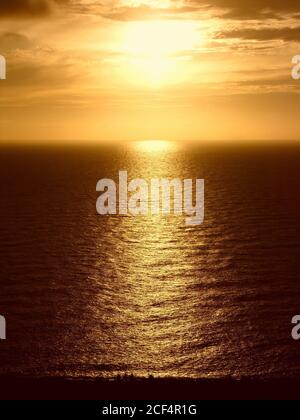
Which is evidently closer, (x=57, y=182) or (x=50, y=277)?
(x=50, y=277)

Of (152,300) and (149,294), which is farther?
(149,294)

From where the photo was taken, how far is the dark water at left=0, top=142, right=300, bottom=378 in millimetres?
41531

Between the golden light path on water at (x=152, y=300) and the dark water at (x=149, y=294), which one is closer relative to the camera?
the dark water at (x=149, y=294)

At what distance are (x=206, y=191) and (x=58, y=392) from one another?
97.8 metres

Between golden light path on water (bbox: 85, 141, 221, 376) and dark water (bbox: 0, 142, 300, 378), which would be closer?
dark water (bbox: 0, 142, 300, 378)

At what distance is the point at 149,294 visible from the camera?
54.7m

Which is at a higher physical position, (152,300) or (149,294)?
(149,294)

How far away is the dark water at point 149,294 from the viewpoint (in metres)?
41.5

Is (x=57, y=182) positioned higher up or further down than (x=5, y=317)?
higher up
